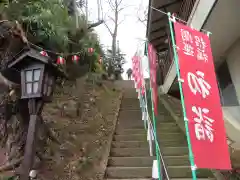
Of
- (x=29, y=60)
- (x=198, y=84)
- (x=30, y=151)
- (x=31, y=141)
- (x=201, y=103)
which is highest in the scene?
(x=29, y=60)

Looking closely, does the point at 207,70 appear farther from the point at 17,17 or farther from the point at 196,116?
the point at 17,17

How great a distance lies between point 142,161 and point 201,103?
3271 mm

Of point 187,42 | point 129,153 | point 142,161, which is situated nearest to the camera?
point 187,42

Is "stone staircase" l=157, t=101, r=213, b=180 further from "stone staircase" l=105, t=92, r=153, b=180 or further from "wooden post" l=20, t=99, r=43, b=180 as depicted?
"wooden post" l=20, t=99, r=43, b=180

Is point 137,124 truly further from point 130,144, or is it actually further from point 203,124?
point 203,124

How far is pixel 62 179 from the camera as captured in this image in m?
5.45

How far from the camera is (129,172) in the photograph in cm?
573

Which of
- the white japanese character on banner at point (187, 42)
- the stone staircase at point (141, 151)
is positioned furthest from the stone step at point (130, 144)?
the white japanese character on banner at point (187, 42)

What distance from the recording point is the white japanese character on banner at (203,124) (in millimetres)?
3236

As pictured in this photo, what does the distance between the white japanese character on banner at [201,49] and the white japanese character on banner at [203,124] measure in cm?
93

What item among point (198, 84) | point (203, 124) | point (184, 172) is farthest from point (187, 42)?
point (184, 172)

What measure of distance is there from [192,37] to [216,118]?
1412 mm

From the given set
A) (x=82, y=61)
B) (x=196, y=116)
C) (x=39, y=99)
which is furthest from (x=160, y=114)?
(x=196, y=116)

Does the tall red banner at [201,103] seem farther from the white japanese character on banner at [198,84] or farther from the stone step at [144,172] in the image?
the stone step at [144,172]
